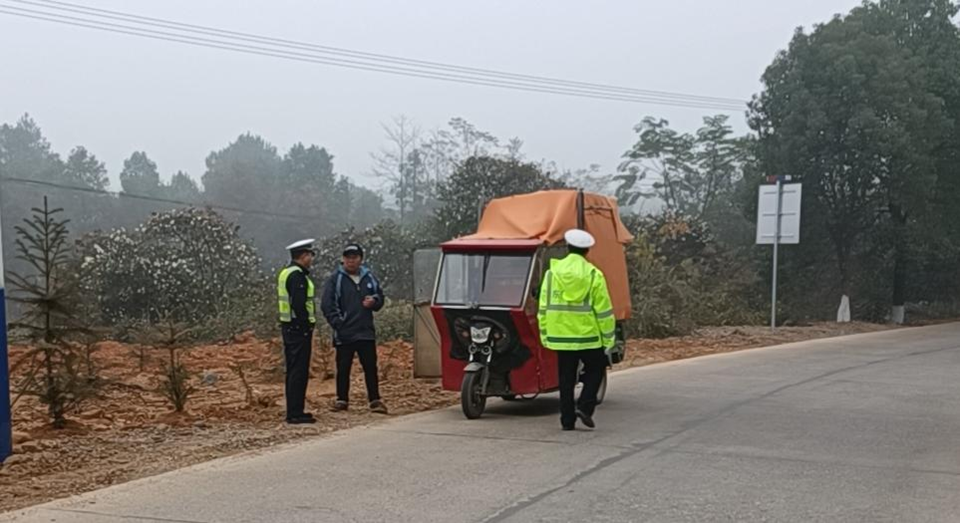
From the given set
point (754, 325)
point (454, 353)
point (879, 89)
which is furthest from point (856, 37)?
point (454, 353)

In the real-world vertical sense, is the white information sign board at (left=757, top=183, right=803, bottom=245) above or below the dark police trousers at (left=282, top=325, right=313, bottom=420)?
above

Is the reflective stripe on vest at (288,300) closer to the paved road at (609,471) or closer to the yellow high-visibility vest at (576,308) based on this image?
Result: the paved road at (609,471)

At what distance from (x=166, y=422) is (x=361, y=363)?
209 centimetres

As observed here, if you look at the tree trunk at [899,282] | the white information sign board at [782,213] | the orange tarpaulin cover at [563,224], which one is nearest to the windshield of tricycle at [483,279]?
the orange tarpaulin cover at [563,224]

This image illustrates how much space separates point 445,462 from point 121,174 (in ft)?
206

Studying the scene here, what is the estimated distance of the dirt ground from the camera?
7.41 meters

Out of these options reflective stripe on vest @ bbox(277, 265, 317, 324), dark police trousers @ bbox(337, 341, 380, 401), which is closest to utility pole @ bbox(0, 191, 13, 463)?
reflective stripe on vest @ bbox(277, 265, 317, 324)

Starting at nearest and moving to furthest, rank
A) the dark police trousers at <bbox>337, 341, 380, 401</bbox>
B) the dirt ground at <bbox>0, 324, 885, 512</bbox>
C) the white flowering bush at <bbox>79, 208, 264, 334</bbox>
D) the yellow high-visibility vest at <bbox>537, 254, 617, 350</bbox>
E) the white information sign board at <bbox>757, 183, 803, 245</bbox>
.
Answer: the dirt ground at <bbox>0, 324, 885, 512</bbox>, the yellow high-visibility vest at <bbox>537, 254, 617, 350</bbox>, the dark police trousers at <bbox>337, 341, 380, 401</bbox>, the white information sign board at <bbox>757, 183, 803, 245</bbox>, the white flowering bush at <bbox>79, 208, 264, 334</bbox>

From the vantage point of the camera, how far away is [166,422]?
985cm

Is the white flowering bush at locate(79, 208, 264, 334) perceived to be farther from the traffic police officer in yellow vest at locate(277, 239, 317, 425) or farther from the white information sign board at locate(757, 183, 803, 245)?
the traffic police officer in yellow vest at locate(277, 239, 317, 425)

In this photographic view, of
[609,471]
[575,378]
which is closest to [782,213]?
[575,378]

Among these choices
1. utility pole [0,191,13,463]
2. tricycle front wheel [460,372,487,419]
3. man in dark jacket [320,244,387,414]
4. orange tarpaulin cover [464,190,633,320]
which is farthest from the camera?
orange tarpaulin cover [464,190,633,320]

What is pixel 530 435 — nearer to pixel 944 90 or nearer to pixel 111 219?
pixel 944 90

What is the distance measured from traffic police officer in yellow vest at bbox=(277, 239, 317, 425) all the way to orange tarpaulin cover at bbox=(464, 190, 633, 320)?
1979mm
